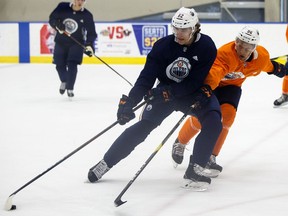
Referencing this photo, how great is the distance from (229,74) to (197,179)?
2.27 feet

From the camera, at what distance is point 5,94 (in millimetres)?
7875

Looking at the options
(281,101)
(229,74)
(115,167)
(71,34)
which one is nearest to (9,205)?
(115,167)

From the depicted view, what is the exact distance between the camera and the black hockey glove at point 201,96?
3.75 m

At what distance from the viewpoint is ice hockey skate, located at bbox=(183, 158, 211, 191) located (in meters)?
3.75

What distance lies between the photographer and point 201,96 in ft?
12.3

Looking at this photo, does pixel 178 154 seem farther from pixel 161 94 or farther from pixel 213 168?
pixel 161 94

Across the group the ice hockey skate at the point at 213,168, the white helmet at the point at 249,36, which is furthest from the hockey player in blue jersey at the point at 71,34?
the white helmet at the point at 249,36

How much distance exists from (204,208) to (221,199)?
0.20 m

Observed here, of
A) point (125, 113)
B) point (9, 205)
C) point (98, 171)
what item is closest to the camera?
point (9, 205)

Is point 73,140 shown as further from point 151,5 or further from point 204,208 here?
point 151,5

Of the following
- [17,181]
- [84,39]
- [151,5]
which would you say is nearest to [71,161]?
[17,181]

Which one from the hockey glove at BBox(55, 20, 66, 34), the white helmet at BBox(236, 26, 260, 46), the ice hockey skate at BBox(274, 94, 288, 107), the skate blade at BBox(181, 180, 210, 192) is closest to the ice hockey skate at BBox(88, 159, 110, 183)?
the skate blade at BBox(181, 180, 210, 192)

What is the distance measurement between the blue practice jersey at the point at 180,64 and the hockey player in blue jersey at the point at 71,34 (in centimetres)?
367

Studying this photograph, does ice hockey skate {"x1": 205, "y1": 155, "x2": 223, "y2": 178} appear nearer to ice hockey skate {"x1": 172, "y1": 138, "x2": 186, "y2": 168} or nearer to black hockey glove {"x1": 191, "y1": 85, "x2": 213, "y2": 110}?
ice hockey skate {"x1": 172, "y1": 138, "x2": 186, "y2": 168}
